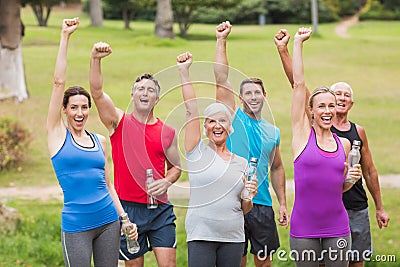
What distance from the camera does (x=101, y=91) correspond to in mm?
5387

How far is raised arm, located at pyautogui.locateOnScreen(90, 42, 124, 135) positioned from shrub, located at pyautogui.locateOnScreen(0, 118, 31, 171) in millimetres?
6390

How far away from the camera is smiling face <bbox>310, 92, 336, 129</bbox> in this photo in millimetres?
5086

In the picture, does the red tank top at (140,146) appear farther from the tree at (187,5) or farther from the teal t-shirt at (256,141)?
the tree at (187,5)

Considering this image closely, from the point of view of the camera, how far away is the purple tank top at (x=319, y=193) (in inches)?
197

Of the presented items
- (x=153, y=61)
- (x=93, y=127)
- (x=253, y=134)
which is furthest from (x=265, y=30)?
(x=253, y=134)

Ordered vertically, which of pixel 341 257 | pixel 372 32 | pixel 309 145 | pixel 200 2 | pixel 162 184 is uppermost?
pixel 309 145

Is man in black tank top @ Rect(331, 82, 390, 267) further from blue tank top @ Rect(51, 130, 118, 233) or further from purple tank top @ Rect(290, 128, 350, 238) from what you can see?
blue tank top @ Rect(51, 130, 118, 233)

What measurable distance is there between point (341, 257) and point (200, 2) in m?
33.1

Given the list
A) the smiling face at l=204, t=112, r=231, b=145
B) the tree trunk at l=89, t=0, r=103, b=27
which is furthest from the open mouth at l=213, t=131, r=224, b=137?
the tree trunk at l=89, t=0, r=103, b=27

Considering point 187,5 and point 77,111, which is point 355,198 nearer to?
point 77,111

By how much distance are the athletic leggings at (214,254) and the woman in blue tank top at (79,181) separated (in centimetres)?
50

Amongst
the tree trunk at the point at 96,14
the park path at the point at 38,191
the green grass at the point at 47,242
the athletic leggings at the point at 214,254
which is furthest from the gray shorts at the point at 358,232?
the tree trunk at the point at 96,14

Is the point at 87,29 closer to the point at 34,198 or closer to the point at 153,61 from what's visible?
the point at 153,61

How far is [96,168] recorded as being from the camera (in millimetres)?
4992
